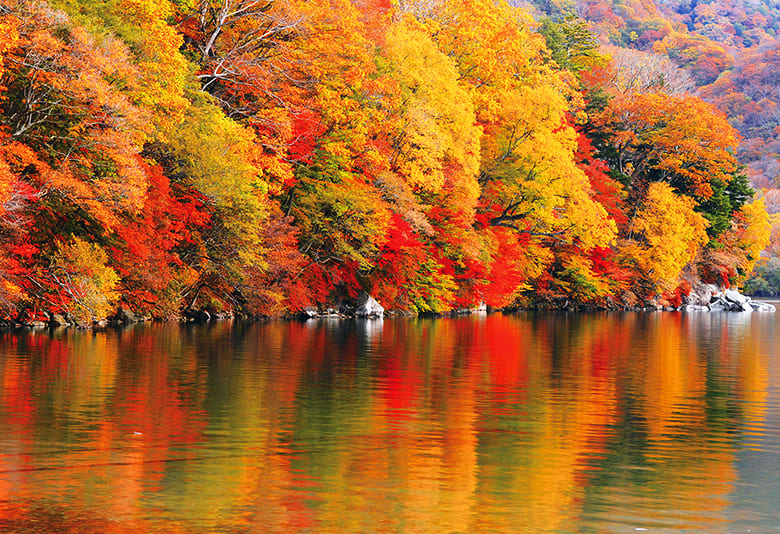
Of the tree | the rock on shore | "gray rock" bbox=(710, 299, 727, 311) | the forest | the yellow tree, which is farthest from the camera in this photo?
"gray rock" bbox=(710, 299, 727, 311)

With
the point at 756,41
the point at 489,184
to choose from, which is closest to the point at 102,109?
the point at 489,184

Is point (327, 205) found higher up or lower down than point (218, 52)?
lower down

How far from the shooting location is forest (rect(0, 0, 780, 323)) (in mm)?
25859

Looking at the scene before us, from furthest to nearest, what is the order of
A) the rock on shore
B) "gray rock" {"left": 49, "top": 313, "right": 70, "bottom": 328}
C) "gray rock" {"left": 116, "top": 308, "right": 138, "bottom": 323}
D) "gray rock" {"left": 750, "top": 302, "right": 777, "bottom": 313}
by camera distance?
"gray rock" {"left": 750, "top": 302, "right": 777, "bottom": 313} < the rock on shore < "gray rock" {"left": 116, "top": 308, "right": 138, "bottom": 323} < "gray rock" {"left": 49, "top": 313, "right": 70, "bottom": 328}

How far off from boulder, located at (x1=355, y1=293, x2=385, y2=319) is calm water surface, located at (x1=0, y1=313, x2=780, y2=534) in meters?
20.6

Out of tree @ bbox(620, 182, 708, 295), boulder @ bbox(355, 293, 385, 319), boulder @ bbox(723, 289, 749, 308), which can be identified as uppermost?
tree @ bbox(620, 182, 708, 295)

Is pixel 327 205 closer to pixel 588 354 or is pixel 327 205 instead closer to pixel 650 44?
pixel 588 354

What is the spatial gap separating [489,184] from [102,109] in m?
30.7

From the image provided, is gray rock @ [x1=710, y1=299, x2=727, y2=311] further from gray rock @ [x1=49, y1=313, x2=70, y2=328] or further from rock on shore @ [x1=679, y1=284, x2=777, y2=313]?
gray rock @ [x1=49, y1=313, x2=70, y2=328]

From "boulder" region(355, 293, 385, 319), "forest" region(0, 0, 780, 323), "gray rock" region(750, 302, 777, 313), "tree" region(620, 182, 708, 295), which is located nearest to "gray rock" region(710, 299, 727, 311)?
"forest" region(0, 0, 780, 323)

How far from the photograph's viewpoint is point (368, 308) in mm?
42594

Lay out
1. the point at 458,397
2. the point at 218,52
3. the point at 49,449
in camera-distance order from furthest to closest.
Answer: the point at 218,52 → the point at 458,397 → the point at 49,449

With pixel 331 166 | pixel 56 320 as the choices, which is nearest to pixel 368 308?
pixel 331 166

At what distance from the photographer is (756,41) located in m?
155
